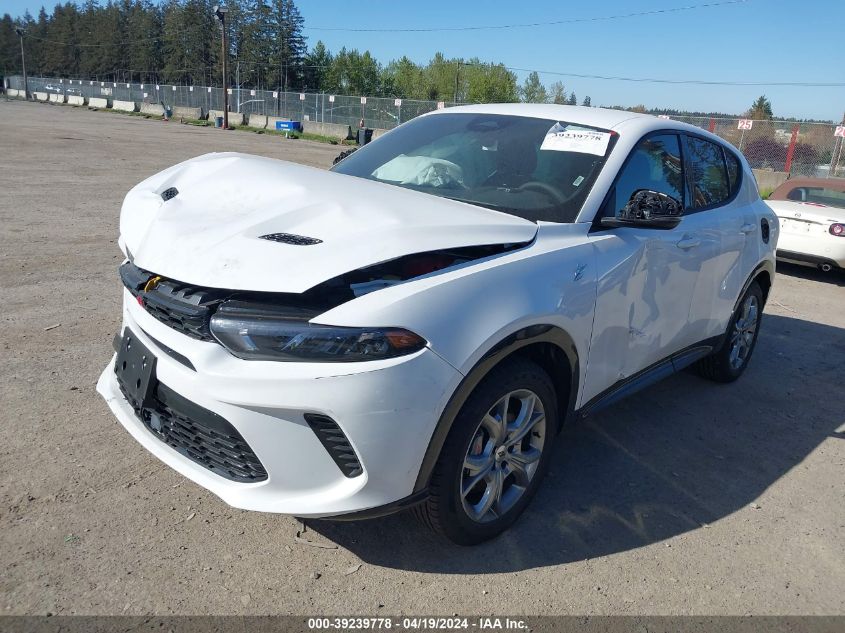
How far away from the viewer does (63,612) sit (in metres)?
2.29

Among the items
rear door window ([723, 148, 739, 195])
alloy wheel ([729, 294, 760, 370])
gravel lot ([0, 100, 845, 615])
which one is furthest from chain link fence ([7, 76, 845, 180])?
gravel lot ([0, 100, 845, 615])

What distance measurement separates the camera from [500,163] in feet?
11.4

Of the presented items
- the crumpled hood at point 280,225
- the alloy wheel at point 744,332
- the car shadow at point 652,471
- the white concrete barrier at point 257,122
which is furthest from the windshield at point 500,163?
the white concrete barrier at point 257,122

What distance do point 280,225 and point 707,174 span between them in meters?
3.03

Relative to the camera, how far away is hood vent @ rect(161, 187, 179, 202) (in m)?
2.99

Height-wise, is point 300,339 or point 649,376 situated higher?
point 300,339

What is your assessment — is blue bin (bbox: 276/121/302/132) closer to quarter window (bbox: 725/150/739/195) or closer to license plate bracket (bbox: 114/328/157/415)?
quarter window (bbox: 725/150/739/195)

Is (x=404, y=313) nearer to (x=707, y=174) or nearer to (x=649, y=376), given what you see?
(x=649, y=376)

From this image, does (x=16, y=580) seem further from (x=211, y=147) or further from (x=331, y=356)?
(x=211, y=147)

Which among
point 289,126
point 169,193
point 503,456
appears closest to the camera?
point 503,456

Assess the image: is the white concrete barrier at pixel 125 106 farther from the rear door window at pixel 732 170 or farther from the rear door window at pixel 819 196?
the rear door window at pixel 732 170

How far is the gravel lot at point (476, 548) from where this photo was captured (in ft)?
8.19

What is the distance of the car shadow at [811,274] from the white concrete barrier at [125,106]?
199ft

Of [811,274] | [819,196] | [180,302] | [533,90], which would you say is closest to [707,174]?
[180,302]
